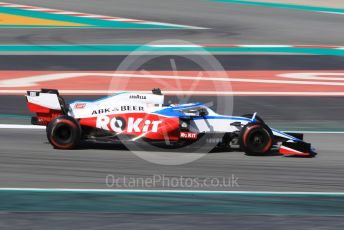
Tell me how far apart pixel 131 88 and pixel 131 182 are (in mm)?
8293

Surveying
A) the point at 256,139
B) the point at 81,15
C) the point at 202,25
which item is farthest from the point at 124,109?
the point at 81,15

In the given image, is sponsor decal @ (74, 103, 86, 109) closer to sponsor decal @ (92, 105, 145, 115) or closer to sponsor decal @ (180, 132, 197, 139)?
sponsor decal @ (92, 105, 145, 115)

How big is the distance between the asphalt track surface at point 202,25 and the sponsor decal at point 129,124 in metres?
13.3

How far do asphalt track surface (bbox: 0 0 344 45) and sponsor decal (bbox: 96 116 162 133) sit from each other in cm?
1335

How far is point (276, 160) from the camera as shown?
39.4 feet

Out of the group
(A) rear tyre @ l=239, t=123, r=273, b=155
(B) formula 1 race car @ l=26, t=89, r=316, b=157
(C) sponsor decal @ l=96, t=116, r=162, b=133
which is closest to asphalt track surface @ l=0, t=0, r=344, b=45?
(B) formula 1 race car @ l=26, t=89, r=316, b=157

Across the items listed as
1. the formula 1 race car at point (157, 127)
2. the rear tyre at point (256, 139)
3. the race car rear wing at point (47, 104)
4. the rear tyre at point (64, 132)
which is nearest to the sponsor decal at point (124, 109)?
the formula 1 race car at point (157, 127)

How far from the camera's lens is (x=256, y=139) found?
11992 mm

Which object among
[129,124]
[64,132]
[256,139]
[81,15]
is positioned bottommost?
[256,139]

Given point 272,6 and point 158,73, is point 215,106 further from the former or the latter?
point 272,6

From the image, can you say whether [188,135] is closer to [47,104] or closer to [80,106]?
[80,106]

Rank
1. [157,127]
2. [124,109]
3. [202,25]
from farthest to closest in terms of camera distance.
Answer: [202,25], [124,109], [157,127]

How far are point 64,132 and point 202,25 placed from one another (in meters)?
16.9

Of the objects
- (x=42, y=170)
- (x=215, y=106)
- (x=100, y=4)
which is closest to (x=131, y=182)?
(x=42, y=170)
